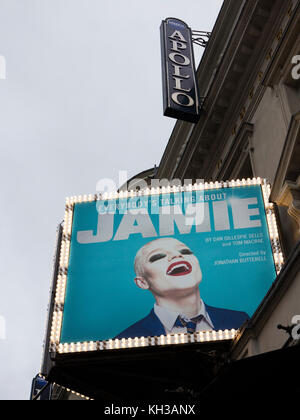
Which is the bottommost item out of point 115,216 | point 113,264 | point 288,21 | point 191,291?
point 191,291

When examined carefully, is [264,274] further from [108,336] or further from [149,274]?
[108,336]

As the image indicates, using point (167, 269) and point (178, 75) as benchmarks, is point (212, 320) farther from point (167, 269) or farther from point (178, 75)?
point (178, 75)

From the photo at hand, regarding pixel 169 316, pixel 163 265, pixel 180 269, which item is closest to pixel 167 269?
pixel 163 265

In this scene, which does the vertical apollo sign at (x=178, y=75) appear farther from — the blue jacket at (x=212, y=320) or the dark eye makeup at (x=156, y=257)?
the blue jacket at (x=212, y=320)

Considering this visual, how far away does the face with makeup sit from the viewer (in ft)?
39.1

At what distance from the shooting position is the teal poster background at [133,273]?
37.8ft

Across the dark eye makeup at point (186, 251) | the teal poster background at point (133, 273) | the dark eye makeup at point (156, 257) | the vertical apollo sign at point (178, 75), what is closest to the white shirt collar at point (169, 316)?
the teal poster background at point (133, 273)

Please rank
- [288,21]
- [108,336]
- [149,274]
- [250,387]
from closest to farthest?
[250,387]
[108,336]
[149,274]
[288,21]

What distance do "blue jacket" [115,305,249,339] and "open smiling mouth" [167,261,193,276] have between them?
3.67 feet

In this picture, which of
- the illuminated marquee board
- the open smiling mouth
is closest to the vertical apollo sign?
the illuminated marquee board

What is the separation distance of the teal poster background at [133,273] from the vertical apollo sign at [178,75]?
5197mm
